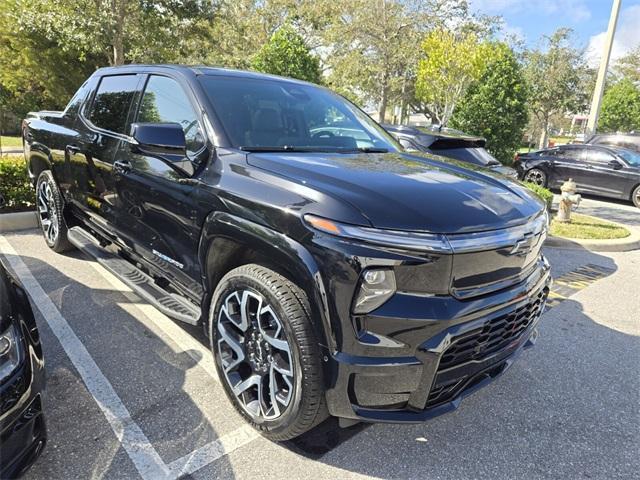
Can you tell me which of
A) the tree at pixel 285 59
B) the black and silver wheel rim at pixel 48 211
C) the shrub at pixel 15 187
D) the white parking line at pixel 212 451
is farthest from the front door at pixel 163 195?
the tree at pixel 285 59

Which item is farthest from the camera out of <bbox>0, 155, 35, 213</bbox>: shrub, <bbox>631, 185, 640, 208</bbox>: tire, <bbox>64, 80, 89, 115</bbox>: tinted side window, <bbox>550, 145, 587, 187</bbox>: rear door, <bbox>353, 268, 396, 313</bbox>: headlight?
<bbox>550, 145, 587, 187</bbox>: rear door

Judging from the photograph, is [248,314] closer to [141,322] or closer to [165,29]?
[141,322]

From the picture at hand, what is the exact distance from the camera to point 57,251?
4789 millimetres

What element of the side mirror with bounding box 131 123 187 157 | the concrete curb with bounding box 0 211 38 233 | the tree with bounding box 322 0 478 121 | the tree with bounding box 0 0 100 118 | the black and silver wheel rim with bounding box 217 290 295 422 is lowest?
the concrete curb with bounding box 0 211 38 233

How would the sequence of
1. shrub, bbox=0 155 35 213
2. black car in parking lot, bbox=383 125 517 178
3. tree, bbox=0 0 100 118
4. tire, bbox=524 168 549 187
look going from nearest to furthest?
1. shrub, bbox=0 155 35 213
2. black car in parking lot, bbox=383 125 517 178
3. tire, bbox=524 168 549 187
4. tree, bbox=0 0 100 118

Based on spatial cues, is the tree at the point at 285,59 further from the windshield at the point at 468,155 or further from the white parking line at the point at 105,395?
the white parking line at the point at 105,395

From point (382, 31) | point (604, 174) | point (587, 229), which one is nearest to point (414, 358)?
point (587, 229)

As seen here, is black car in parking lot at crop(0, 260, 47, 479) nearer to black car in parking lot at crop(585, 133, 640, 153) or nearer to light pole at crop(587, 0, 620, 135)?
black car in parking lot at crop(585, 133, 640, 153)

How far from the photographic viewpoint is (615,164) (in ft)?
39.1

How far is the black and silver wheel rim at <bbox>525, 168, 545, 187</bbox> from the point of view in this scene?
13.4m

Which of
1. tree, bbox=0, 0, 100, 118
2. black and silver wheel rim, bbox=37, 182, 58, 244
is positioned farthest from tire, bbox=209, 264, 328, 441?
tree, bbox=0, 0, 100, 118

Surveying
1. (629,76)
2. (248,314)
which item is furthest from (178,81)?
(629,76)

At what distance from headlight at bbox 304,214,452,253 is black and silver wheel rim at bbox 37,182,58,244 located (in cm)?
386

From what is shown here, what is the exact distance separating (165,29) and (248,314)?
485 inches
